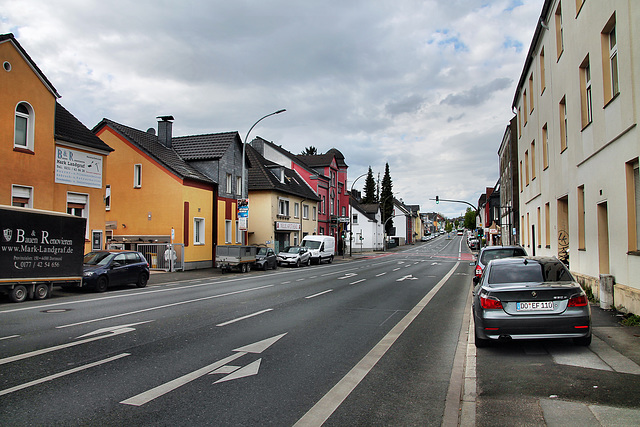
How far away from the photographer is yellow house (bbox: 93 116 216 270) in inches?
1149

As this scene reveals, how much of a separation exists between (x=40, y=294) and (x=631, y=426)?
15240 mm

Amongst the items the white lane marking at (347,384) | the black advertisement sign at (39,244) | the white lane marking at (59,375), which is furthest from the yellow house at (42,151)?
the white lane marking at (347,384)

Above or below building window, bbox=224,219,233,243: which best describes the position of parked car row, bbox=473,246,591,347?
below

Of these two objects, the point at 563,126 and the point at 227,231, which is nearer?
the point at 563,126

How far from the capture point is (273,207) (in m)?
41.8

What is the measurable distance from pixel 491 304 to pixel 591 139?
8.34 meters

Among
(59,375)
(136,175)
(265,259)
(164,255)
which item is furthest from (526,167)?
(59,375)

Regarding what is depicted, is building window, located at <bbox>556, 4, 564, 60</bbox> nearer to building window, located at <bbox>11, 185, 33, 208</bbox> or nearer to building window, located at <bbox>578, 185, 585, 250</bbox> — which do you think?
building window, located at <bbox>578, 185, 585, 250</bbox>

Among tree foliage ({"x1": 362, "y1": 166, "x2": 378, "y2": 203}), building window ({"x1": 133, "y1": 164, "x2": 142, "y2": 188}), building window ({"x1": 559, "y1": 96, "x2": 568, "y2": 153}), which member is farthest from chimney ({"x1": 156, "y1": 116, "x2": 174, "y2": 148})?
tree foliage ({"x1": 362, "y1": 166, "x2": 378, "y2": 203})

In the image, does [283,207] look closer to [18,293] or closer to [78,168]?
[78,168]

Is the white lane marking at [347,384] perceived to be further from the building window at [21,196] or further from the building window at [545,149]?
the building window at [21,196]

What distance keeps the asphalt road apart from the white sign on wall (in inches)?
350

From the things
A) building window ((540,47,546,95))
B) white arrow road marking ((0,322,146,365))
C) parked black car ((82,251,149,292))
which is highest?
building window ((540,47,546,95))

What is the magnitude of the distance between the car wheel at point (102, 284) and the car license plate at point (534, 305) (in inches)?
574
